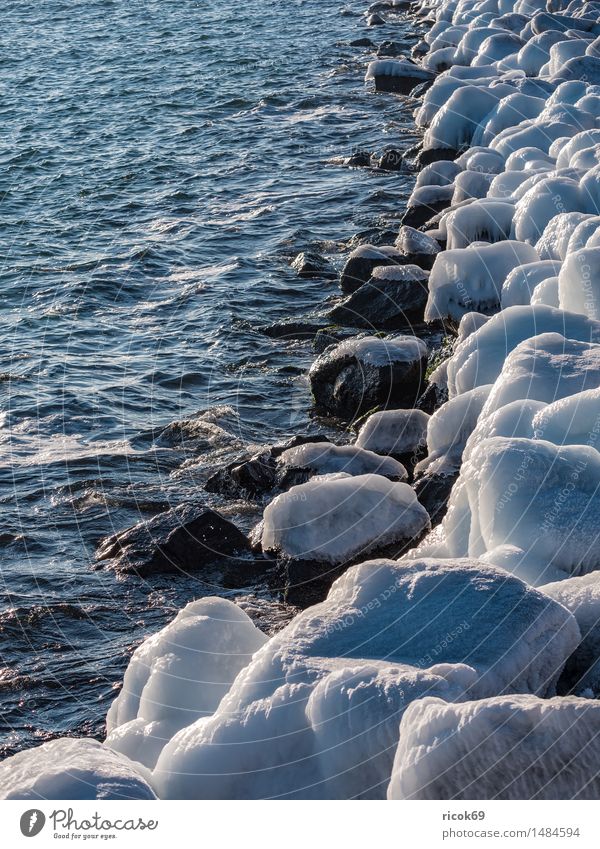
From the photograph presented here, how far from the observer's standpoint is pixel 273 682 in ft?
20.5

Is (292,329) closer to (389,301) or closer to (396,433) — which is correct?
(389,301)

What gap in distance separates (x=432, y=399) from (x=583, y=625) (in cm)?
566

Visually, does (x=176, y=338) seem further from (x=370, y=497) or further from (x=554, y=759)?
(x=554, y=759)

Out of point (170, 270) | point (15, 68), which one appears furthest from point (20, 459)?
point (15, 68)

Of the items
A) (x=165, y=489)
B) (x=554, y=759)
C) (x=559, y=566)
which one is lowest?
(x=165, y=489)

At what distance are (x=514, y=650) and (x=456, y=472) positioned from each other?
13.8 feet

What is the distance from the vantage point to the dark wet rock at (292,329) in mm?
14961

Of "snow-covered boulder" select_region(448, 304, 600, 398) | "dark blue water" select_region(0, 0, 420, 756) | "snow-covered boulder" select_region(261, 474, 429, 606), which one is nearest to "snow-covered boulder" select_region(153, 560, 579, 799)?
"dark blue water" select_region(0, 0, 420, 756)

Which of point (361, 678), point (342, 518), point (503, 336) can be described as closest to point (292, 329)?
point (503, 336)

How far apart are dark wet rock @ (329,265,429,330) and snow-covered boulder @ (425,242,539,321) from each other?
71 cm

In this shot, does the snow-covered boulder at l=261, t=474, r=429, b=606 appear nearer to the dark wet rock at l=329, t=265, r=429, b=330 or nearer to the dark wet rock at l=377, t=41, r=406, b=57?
the dark wet rock at l=329, t=265, r=429, b=330

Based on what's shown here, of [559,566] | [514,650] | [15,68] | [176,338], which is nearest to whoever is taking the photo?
[514,650]

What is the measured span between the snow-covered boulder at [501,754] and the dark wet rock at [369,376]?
7.21m

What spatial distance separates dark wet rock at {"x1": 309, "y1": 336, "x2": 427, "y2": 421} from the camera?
12273 mm
